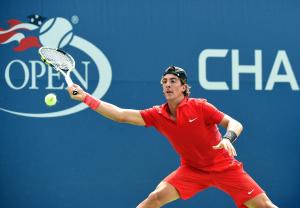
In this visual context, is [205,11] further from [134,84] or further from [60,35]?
[60,35]

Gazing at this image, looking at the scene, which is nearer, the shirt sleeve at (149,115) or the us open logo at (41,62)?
the shirt sleeve at (149,115)

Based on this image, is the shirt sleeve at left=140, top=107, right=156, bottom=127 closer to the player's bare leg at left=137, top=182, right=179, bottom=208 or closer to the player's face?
the player's face

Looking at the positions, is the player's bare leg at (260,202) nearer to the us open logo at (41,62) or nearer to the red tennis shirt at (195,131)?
the red tennis shirt at (195,131)

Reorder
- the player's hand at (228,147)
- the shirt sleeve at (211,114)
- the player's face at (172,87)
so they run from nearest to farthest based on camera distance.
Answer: the player's hand at (228,147), the shirt sleeve at (211,114), the player's face at (172,87)

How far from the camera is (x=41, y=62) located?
7.66m

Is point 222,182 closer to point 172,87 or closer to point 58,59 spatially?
Answer: point 172,87

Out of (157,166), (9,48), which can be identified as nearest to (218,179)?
(157,166)

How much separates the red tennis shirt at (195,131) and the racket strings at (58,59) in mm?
774

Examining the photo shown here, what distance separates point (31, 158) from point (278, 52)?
9.62 ft

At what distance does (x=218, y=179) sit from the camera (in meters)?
6.22

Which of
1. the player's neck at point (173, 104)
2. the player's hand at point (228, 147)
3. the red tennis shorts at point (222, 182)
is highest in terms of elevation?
the player's neck at point (173, 104)

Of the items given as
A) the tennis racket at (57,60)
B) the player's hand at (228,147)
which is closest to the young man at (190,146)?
the tennis racket at (57,60)

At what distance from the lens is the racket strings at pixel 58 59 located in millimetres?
6250

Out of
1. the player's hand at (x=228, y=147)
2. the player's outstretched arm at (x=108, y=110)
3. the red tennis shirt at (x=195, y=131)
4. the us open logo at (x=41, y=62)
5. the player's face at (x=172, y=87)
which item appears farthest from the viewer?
the us open logo at (x=41, y=62)
